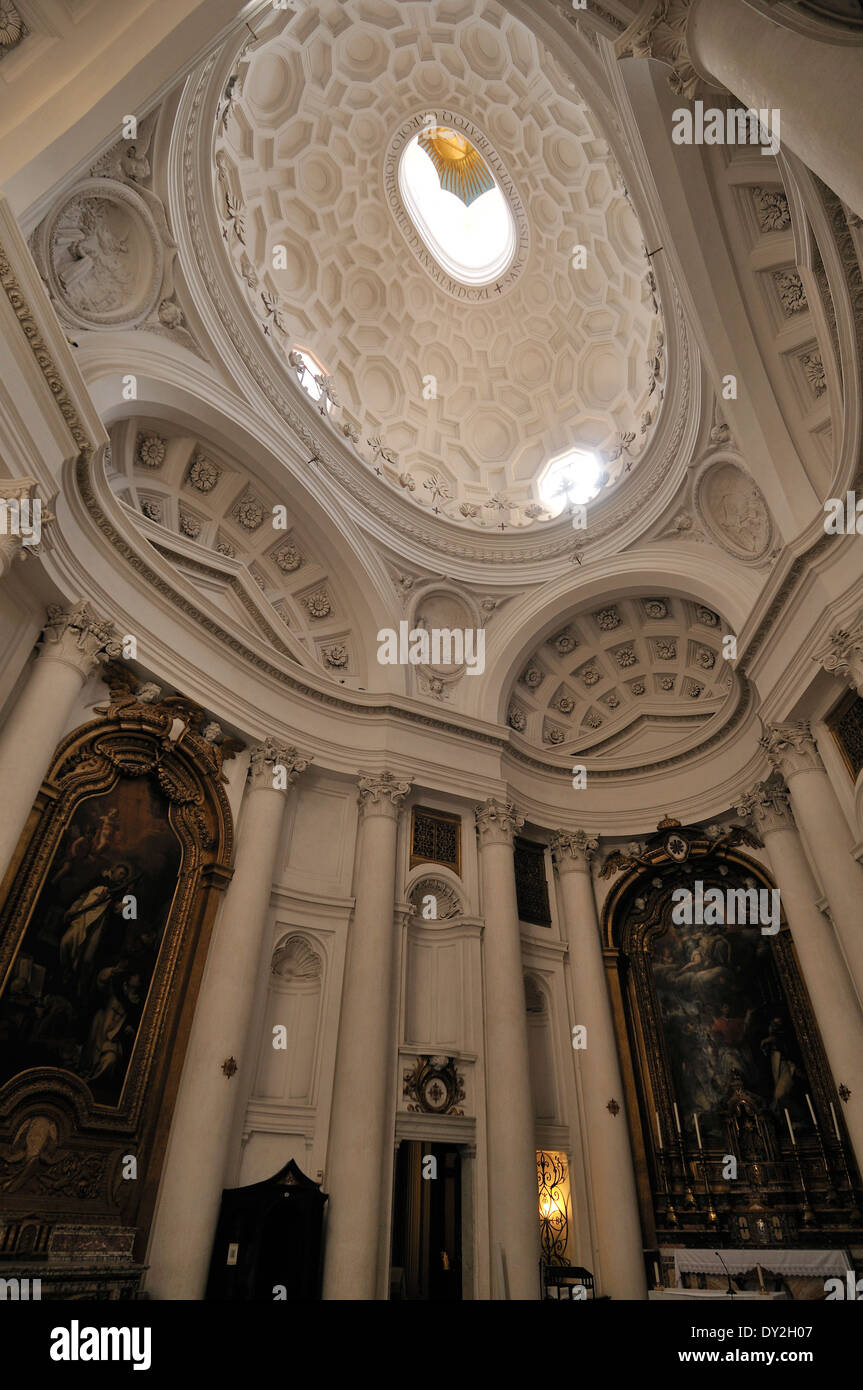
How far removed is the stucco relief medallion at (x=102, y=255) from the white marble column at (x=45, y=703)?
4954 millimetres

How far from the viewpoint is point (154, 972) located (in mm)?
10258

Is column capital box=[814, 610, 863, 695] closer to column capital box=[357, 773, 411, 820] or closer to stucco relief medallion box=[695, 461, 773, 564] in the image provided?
stucco relief medallion box=[695, 461, 773, 564]

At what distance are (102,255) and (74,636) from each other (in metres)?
6.28

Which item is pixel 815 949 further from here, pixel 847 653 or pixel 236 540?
pixel 236 540

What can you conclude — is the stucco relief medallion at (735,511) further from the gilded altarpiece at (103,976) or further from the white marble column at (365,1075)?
the gilded altarpiece at (103,976)

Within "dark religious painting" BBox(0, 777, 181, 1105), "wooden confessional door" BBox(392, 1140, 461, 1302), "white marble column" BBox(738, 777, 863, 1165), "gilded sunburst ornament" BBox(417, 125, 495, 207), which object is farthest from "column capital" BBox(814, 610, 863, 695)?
"gilded sunburst ornament" BBox(417, 125, 495, 207)

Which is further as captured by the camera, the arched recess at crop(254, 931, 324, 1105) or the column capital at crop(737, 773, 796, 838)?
the column capital at crop(737, 773, 796, 838)

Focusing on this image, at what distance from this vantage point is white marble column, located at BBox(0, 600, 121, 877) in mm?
8797

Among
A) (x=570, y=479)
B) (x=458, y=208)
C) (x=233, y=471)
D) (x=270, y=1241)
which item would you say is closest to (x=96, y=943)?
(x=270, y=1241)

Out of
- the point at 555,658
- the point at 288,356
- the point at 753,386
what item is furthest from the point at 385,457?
the point at 753,386

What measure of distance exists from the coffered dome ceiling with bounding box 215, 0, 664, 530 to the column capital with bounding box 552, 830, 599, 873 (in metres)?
7.61

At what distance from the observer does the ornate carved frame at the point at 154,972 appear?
8398mm

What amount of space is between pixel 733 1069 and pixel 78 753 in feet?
40.0

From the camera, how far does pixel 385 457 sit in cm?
1803
